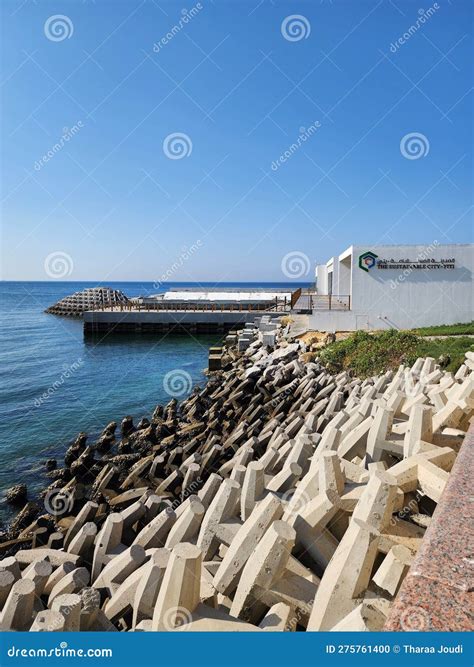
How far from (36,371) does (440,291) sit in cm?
1909

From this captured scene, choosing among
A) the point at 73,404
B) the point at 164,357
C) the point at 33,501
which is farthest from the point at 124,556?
the point at 164,357

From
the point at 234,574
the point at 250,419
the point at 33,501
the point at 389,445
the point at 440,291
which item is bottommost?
the point at 33,501

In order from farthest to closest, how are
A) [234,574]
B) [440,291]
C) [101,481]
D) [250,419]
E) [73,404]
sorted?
1. [440,291]
2. [73,404]
3. [250,419]
4. [101,481]
5. [234,574]

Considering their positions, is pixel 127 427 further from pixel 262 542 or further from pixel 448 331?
pixel 448 331

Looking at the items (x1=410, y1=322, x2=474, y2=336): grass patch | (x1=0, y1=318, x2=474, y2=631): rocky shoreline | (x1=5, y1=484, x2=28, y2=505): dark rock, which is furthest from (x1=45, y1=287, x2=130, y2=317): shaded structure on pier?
(x1=0, y1=318, x2=474, y2=631): rocky shoreline

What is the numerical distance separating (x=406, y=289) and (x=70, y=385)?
1530 cm

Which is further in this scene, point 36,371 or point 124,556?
point 36,371

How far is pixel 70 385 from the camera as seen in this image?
63.2 feet

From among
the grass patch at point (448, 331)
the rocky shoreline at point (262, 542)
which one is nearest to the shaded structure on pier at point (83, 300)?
the grass patch at point (448, 331)

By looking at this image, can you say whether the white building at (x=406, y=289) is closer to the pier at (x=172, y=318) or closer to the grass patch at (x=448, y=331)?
the grass patch at (x=448, y=331)

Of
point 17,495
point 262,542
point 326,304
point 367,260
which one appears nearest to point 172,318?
point 326,304

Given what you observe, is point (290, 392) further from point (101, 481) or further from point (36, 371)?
point (36, 371)

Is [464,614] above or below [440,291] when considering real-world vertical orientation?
below

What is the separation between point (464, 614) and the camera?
2.06 meters
